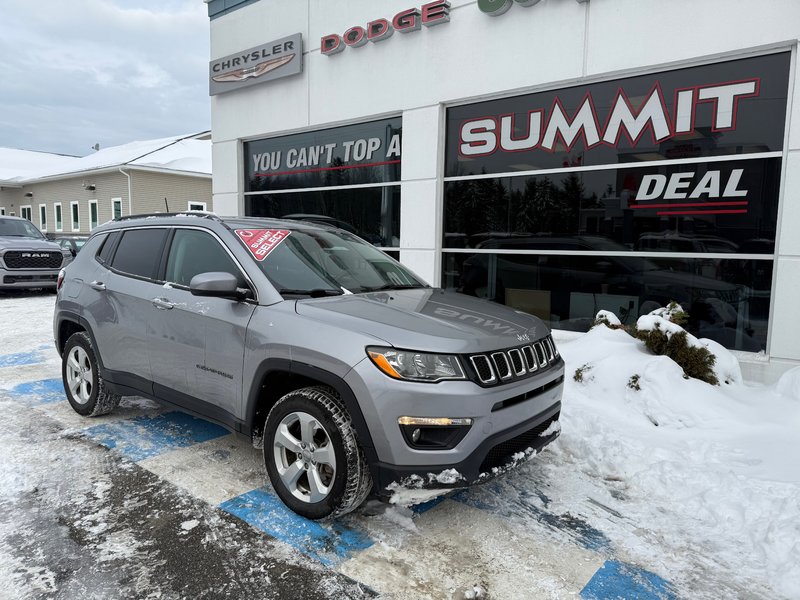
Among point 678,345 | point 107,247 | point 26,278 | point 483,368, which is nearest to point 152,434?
point 107,247

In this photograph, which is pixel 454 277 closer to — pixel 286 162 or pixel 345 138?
pixel 345 138

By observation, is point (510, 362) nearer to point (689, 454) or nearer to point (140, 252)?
point (689, 454)

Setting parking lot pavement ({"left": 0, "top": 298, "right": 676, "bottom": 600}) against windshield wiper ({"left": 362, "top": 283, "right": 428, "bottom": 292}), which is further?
windshield wiper ({"left": 362, "top": 283, "right": 428, "bottom": 292})

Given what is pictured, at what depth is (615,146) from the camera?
7145 mm

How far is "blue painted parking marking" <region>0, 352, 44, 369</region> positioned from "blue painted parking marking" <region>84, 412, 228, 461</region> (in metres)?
3.07

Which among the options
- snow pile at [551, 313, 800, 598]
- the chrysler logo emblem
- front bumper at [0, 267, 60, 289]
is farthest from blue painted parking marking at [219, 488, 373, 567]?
front bumper at [0, 267, 60, 289]

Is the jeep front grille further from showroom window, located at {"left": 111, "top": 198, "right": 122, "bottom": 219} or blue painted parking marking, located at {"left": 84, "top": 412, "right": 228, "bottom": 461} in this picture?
showroom window, located at {"left": 111, "top": 198, "right": 122, "bottom": 219}

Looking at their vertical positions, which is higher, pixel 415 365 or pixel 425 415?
pixel 415 365

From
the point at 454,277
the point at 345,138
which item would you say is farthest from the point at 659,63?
the point at 345,138

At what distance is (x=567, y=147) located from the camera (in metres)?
7.52

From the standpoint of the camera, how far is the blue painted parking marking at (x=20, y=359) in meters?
6.74

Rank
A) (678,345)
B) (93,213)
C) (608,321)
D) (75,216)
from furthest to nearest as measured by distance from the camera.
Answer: (75,216)
(93,213)
(608,321)
(678,345)

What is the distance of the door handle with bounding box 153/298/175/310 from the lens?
3.84 m

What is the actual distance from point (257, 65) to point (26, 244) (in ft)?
25.7
